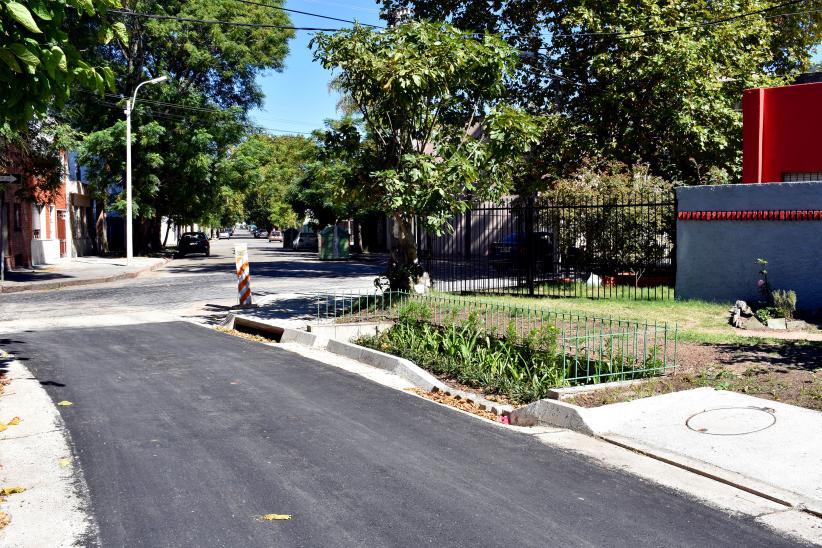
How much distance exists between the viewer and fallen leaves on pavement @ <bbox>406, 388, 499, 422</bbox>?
27.4ft

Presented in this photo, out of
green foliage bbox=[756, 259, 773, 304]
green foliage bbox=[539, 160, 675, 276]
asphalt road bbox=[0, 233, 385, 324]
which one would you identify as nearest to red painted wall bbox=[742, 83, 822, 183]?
green foliage bbox=[539, 160, 675, 276]

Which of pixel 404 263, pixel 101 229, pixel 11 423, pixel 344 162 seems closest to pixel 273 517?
pixel 11 423

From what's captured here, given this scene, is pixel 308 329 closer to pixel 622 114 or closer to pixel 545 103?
pixel 622 114

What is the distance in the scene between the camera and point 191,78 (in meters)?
41.8

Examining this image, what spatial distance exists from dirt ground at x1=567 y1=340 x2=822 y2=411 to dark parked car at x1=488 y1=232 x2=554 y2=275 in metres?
8.91

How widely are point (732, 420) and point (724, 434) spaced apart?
0.40 m

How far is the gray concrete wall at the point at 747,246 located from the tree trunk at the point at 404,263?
562 cm

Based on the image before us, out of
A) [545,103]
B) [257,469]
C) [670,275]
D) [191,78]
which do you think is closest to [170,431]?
[257,469]

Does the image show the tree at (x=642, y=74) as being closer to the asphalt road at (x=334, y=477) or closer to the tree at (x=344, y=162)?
the tree at (x=344, y=162)

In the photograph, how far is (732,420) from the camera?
7.21 meters

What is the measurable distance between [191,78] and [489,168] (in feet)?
104

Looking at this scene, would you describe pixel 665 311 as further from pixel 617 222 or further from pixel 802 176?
pixel 802 176

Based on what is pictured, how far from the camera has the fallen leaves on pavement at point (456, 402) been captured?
329 inches

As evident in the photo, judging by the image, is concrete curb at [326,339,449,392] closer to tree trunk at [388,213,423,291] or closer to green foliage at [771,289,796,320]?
tree trunk at [388,213,423,291]
